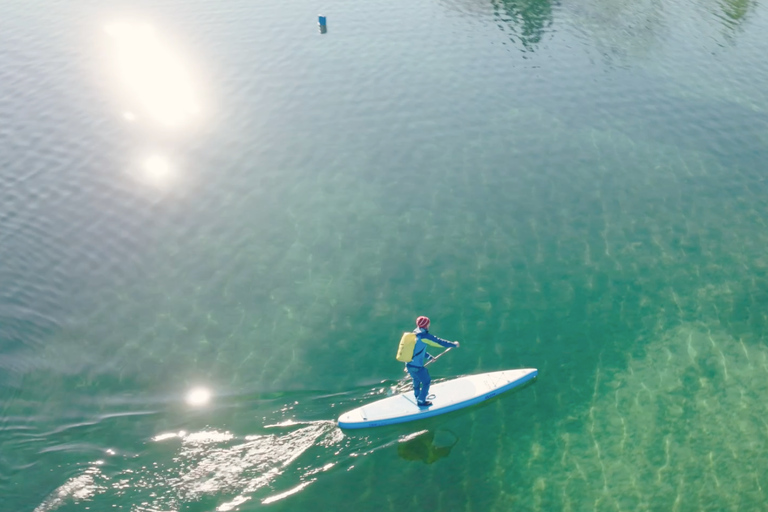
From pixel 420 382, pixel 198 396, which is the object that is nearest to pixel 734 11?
pixel 420 382

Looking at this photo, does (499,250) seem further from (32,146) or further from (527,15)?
(527,15)

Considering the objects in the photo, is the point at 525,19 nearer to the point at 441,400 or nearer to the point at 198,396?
the point at 441,400

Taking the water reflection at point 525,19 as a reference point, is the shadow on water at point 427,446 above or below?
below

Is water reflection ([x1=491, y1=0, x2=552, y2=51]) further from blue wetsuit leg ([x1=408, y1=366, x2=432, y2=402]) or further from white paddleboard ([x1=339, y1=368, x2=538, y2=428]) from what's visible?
blue wetsuit leg ([x1=408, y1=366, x2=432, y2=402])

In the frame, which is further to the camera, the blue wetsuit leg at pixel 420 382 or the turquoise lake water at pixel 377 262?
the blue wetsuit leg at pixel 420 382

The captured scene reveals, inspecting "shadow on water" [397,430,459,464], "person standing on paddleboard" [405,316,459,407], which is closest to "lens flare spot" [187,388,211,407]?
"shadow on water" [397,430,459,464]

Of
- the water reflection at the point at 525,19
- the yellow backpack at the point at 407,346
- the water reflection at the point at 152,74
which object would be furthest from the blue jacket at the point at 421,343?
the water reflection at the point at 525,19

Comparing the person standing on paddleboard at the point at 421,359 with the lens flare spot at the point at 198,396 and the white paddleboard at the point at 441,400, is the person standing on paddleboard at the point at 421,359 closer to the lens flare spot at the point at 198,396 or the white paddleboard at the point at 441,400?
the white paddleboard at the point at 441,400
